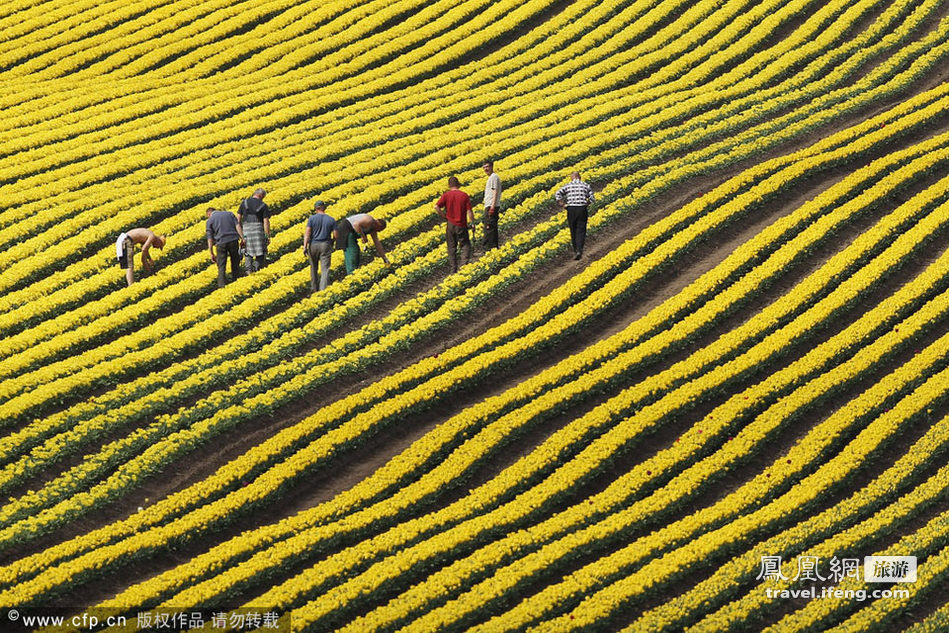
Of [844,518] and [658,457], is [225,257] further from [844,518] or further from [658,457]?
[844,518]

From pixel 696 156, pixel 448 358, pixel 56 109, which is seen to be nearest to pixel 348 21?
pixel 56 109

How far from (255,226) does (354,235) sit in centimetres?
211

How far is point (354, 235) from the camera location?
2500cm

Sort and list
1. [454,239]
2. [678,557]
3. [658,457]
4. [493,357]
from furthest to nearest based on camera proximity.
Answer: [454,239] < [493,357] < [658,457] < [678,557]

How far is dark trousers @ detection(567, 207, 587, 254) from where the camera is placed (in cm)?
2531

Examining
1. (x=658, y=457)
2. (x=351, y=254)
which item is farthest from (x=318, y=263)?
(x=658, y=457)

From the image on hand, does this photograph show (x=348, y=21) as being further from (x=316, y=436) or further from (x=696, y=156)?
(x=316, y=436)

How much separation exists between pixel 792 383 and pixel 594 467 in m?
4.22

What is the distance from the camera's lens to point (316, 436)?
20141 millimetres

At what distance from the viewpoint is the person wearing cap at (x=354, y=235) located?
2484cm

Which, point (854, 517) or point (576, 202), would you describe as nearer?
point (854, 517)

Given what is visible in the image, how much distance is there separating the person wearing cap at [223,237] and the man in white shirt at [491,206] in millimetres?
5130

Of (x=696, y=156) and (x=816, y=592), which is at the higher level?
(x=696, y=156)

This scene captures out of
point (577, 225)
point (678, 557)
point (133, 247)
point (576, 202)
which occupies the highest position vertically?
point (133, 247)
